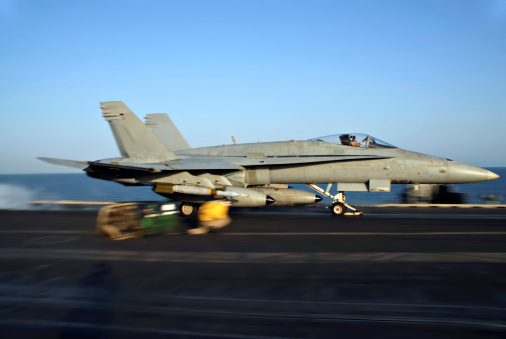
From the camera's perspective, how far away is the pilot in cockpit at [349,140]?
13.3m

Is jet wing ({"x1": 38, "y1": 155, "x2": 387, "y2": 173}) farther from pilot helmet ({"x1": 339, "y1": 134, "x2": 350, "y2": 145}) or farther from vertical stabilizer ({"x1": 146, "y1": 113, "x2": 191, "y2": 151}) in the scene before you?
vertical stabilizer ({"x1": 146, "y1": 113, "x2": 191, "y2": 151})

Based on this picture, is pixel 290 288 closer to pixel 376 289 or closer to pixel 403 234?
pixel 376 289

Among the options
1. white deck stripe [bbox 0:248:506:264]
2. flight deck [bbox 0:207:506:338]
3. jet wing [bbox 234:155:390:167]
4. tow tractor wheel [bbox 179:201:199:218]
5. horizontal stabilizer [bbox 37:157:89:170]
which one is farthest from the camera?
tow tractor wheel [bbox 179:201:199:218]

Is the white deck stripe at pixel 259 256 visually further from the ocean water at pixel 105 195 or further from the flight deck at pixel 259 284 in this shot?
the ocean water at pixel 105 195

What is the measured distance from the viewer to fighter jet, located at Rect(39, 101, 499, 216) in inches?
484

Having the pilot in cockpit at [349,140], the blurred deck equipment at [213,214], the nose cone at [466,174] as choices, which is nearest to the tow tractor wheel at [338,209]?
the pilot in cockpit at [349,140]

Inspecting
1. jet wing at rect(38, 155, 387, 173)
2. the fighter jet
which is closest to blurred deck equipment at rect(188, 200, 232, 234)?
the fighter jet

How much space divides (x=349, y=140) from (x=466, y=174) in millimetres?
4081

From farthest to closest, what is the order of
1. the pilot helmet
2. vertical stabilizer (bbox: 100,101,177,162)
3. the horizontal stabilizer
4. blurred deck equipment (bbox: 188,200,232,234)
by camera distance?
vertical stabilizer (bbox: 100,101,177,162) < the pilot helmet < the horizontal stabilizer < blurred deck equipment (bbox: 188,200,232,234)

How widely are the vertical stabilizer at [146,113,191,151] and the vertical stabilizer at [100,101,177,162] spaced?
456cm

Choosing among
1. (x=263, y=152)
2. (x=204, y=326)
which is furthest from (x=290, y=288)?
(x=263, y=152)

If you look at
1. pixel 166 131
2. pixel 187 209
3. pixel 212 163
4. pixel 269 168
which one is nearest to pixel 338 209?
pixel 269 168

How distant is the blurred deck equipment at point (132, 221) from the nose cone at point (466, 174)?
934 cm

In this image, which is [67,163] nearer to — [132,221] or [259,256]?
[132,221]
